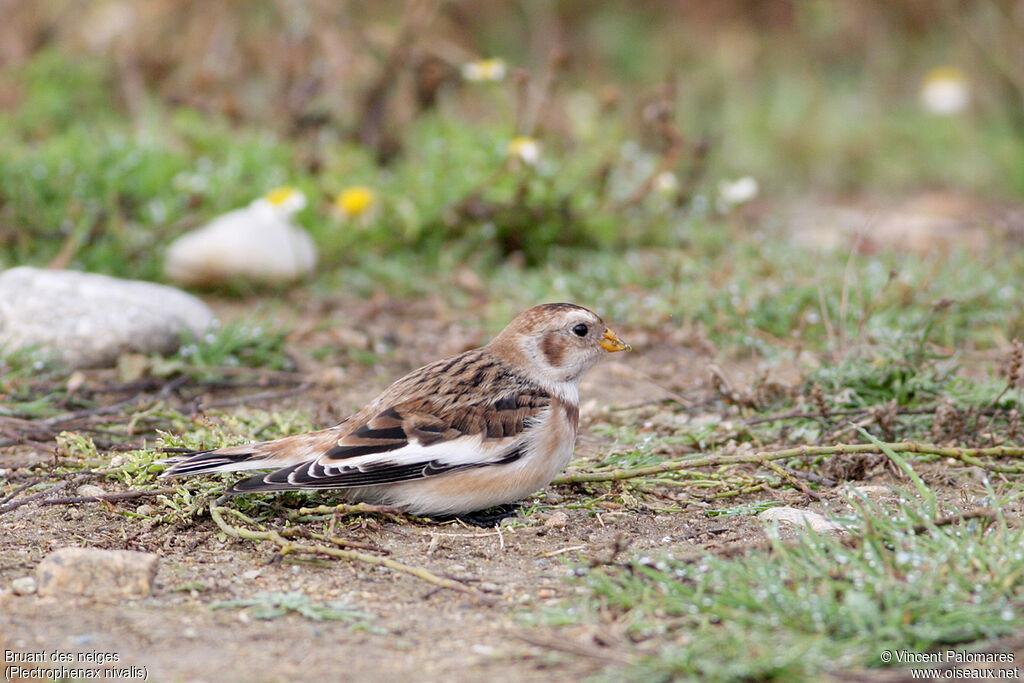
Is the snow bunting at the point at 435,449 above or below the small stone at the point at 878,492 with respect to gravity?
above

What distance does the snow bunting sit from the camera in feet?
12.7

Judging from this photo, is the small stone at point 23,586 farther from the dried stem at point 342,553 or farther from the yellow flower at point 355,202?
the yellow flower at point 355,202

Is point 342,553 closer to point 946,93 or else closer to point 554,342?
point 554,342

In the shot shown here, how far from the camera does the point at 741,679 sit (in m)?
2.78

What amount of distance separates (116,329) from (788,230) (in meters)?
4.80

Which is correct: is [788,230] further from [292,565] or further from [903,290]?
[292,565]

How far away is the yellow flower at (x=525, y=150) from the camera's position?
7.15 meters

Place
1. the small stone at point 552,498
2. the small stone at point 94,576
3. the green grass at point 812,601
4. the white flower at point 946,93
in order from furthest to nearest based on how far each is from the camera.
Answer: the white flower at point 946,93 → the small stone at point 552,498 → the small stone at point 94,576 → the green grass at point 812,601

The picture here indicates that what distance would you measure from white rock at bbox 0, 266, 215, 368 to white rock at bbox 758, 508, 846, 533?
3225 millimetres

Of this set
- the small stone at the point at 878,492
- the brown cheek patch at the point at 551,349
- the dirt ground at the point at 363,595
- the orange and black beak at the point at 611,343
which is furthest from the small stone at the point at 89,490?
the small stone at the point at 878,492

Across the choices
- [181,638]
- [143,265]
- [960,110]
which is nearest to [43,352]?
[143,265]

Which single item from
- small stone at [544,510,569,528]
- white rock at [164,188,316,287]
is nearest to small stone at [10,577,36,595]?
small stone at [544,510,569,528]

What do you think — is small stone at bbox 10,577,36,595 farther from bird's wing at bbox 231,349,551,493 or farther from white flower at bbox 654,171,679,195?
white flower at bbox 654,171,679,195

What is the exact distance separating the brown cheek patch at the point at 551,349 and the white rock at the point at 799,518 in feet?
3.31
